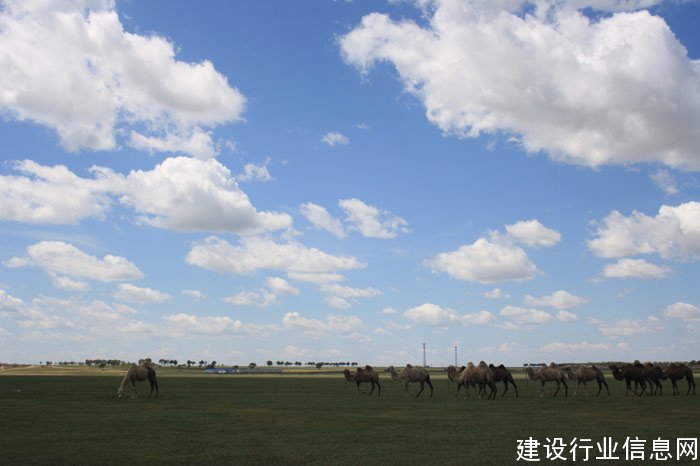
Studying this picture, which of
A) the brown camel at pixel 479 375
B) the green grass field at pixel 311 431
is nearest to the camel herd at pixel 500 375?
the brown camel at pixel 479 375

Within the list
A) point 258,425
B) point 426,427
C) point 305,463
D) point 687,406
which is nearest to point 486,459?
point 305,463

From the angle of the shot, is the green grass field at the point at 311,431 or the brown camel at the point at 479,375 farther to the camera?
the brown camel at the point at 479,375

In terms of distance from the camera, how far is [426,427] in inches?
833

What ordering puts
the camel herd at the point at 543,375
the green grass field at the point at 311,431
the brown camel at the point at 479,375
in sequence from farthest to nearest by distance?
the camel herd at the point at 543,375, the brown camel at the point at 479,375, the green grass field at the point at 311,431

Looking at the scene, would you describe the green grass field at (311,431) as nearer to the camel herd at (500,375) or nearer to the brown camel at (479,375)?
the brown camel at (479,375)

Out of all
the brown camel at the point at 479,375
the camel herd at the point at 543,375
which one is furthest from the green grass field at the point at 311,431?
the camel herd at the point at 543,375

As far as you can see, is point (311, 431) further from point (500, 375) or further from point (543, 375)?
point (543, 375)

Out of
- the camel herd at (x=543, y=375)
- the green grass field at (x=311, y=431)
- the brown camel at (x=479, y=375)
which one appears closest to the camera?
the green grass field at (x=311, y=431)

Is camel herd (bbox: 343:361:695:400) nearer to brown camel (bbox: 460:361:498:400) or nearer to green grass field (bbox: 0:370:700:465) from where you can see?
brown camel (bbox: 460:361:498:400)

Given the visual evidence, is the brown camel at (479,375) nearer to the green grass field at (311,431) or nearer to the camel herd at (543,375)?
the camel herd at (543,375)

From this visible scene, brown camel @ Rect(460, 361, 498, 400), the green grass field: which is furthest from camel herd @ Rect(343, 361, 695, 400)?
the green grass field

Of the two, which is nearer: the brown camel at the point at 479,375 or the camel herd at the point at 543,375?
the brown camel at the point at 479,375

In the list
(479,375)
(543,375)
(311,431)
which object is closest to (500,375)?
(479,375)

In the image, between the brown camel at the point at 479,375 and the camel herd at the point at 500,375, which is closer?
the brown camel at the point at 479,375
